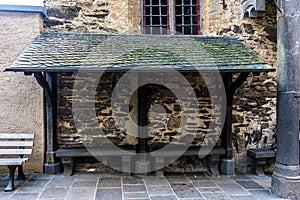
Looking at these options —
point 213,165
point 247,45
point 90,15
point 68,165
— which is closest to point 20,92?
point 68,165

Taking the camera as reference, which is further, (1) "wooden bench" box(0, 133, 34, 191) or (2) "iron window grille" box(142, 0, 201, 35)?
(2) "iron window grille" box(142, 0, 201, 35)

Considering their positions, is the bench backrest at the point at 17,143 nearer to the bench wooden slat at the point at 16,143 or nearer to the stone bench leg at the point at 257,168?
the bench wooden slat at the point at 16,143

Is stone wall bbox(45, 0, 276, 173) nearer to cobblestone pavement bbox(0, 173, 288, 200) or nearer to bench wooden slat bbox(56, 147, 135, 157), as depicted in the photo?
bench wooden slat bbox(56, 147, 135, 157)

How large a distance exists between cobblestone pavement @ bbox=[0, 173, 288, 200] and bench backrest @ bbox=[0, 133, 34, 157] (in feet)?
1.61

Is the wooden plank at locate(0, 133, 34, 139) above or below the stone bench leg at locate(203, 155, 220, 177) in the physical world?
above

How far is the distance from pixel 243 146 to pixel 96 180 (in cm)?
279

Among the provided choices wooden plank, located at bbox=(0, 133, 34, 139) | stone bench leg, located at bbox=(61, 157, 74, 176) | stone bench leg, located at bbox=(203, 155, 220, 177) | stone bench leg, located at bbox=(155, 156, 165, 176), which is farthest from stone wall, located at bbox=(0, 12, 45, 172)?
stone bench leg, located at bbox=(203, 155, 220, 177)

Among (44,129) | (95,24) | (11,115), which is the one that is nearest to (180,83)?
(95,24)

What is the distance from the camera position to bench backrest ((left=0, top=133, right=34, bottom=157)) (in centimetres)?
390

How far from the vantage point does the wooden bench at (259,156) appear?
4438 millimetres

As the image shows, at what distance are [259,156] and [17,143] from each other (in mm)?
4131

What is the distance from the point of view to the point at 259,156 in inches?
174

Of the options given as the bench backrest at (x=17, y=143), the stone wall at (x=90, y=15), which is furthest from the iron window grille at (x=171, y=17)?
the bench backrest at (x=17, y=143)

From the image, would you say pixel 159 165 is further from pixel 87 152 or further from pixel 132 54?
pixel 132 54
